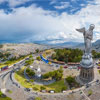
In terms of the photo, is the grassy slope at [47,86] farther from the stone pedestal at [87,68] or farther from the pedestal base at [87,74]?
the stone pedestal at [87,68]

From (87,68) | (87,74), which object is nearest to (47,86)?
(87,74)

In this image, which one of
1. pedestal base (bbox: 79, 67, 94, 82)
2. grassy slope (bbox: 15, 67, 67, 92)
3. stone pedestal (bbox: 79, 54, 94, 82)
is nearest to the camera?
grassy slope (bbox: 15, 67, 67, 92)

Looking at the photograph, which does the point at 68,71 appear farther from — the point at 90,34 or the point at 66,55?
the point at 90,34

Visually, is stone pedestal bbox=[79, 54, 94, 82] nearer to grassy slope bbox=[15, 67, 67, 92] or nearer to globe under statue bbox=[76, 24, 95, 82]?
globe under statue bbox=[76, 24, 95, 82]

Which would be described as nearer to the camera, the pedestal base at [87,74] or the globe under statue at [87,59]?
the globe under statue at [87,59]

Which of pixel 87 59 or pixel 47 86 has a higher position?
pixel 87 59

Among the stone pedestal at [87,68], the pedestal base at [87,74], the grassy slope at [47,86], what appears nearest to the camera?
the grassy slope at [47,86]

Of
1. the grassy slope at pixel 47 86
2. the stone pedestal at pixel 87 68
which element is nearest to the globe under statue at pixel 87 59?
the stone pedestal at pixel 87 68

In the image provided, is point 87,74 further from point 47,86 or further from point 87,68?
point 47,86

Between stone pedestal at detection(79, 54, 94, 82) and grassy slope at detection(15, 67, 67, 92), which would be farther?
stone pedestal at detection(79, 54, 94, 82)

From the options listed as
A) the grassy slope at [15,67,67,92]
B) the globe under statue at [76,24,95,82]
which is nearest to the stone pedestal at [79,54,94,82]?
the globe under statue at [76,24,95,82]

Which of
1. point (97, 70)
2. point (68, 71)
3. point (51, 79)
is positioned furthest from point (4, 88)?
point (97, 70)
